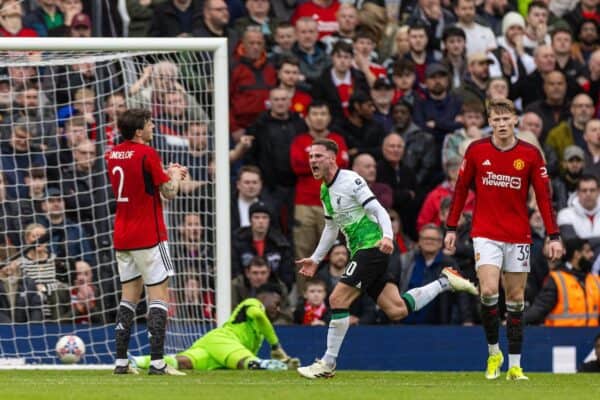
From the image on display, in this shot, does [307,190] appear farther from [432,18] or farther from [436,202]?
[432,18]

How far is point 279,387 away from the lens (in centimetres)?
1307

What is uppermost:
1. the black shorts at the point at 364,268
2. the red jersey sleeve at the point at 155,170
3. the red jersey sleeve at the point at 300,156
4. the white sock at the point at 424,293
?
the red jersey sleeve at the point at 155,170

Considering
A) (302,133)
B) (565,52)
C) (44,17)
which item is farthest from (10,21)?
(565,52)

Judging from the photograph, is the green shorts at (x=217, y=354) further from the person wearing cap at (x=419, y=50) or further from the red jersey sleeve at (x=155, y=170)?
the person wearing cap at (x=419, y=50)

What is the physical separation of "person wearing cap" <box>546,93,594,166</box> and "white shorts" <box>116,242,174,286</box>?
8155 mm

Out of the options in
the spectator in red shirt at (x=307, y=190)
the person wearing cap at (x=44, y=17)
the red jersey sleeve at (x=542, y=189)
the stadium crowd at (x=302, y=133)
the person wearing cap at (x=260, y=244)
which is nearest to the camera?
the red jersey sleeve at (x=542, y=189)

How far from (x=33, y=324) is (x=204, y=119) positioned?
313cm

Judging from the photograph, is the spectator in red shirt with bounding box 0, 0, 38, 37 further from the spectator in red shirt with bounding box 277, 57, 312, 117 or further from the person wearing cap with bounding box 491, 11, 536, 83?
the person wearing cap with bounding box 491, 11, 536, 83

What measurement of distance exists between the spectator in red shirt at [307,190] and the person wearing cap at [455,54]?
2.67 m

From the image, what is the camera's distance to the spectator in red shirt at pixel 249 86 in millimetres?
20719

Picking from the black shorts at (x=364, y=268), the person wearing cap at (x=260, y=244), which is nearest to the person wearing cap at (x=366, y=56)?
the person wearing cap at (x=260, y=244)

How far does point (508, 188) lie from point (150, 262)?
11.0 ft

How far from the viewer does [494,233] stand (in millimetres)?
14094

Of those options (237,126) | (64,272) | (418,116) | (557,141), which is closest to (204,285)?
(64,272)
